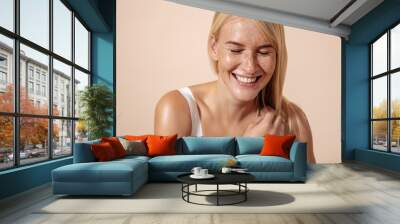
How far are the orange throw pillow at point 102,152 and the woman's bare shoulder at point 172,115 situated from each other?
2.01 m

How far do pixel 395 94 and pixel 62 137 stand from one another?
654 cm

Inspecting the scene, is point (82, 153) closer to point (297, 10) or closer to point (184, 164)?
point (184, 164)

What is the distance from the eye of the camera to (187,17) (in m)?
7.93

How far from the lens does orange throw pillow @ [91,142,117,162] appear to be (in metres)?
5.48

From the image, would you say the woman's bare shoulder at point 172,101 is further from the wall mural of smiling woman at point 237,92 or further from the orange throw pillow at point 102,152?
the orange throw pillow at point 102,152

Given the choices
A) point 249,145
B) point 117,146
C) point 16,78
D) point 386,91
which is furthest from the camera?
point 386,91

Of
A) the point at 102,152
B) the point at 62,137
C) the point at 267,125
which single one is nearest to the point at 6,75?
the point at 102,152

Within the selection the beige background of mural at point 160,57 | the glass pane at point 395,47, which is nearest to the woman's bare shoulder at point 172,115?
the beige background of mural at point 160,57

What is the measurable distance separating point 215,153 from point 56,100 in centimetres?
284

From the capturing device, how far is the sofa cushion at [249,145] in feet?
22.1

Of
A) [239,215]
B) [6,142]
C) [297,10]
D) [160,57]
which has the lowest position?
[239,215]

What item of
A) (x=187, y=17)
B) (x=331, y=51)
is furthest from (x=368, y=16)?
(x=187, y=17)

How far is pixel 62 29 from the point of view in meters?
6.66

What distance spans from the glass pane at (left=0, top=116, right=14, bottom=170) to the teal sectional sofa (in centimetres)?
66
